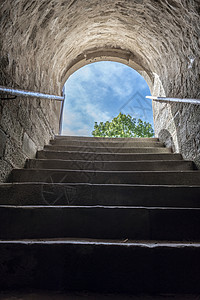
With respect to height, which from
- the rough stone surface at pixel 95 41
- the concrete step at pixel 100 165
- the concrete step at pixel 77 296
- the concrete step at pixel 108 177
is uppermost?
the rough stone surface at pixel 95 41

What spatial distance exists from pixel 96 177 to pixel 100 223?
65 cm

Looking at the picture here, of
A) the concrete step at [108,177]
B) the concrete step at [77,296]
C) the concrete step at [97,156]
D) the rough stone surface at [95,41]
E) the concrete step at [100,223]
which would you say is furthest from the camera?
the concrete step at [97,156]

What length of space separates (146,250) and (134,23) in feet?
11.2

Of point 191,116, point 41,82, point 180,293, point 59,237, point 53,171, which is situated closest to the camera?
point 180,293

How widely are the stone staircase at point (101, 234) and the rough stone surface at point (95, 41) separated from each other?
28.6 inches

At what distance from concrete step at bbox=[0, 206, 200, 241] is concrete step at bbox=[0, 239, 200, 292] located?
22 centimetres

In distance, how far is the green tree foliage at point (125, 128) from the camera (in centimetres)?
1037

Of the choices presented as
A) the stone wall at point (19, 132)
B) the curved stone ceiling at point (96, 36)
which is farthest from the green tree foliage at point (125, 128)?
the stone wall at point (19, 132)

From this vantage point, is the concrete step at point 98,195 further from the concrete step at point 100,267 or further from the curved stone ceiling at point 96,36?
the curved stone ceiling at point 96,36

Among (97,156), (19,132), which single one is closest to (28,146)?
(19,132)

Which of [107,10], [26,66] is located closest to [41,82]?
[26,66]

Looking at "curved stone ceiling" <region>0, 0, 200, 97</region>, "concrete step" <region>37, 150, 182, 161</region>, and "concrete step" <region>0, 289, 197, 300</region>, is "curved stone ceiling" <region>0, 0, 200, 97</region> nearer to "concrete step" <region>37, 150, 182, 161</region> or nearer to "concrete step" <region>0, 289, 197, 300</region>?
"concrete step" <region>37, 150, 182, 161</region>

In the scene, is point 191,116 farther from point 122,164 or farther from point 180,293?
point 180,293

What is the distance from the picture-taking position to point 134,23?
3.21 meters
